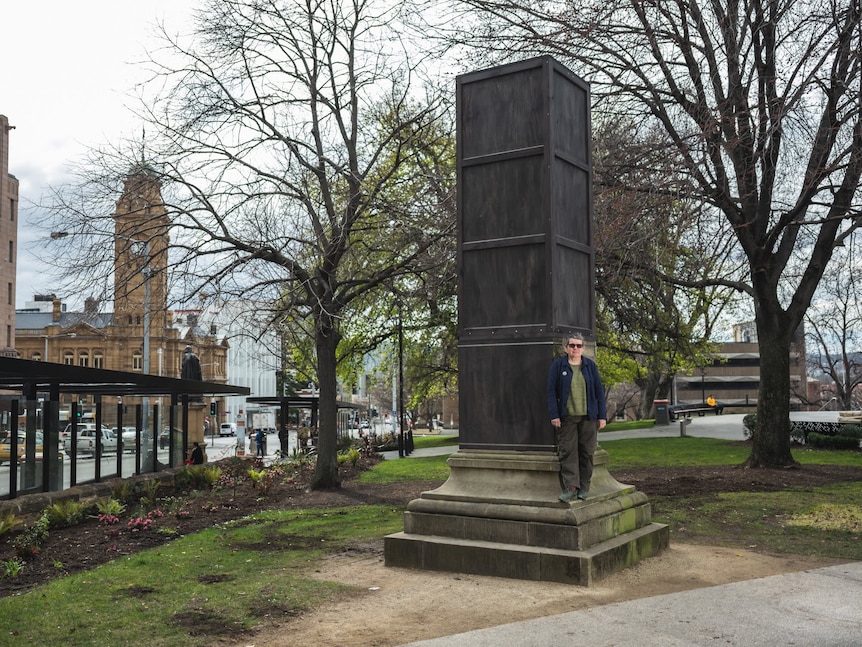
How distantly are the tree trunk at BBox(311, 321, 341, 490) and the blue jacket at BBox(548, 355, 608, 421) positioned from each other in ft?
36.1

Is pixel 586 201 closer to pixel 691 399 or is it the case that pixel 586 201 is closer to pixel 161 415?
pixel 161 415

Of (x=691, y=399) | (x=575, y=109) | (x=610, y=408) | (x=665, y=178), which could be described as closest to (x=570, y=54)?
(x=665, y=178)

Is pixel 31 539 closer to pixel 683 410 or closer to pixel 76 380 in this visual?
pixel 76 380

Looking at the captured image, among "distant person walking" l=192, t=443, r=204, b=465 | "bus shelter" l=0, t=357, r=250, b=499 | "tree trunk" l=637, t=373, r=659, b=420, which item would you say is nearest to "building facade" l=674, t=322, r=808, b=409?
"tree trunk" l=637, t=373, r=659, b=420

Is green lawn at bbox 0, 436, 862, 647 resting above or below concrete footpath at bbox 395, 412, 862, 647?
below

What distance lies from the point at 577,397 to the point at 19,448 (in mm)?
11740

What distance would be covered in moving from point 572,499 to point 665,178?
760cm

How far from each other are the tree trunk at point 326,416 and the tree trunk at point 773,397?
9104 millimetres

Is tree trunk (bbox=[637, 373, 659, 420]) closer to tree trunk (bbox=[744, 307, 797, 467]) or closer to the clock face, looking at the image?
tree trunk (bbox=[744, 307, 797, 467])

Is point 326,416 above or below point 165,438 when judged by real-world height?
above

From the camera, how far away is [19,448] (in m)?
15.5

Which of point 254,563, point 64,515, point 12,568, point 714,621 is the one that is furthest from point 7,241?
point 714,621

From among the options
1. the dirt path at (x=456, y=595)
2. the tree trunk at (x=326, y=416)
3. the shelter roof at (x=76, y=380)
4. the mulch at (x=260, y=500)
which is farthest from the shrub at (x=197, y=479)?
the dirt path at (x=456, y=595)

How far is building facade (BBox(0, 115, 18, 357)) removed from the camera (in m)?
65.9
